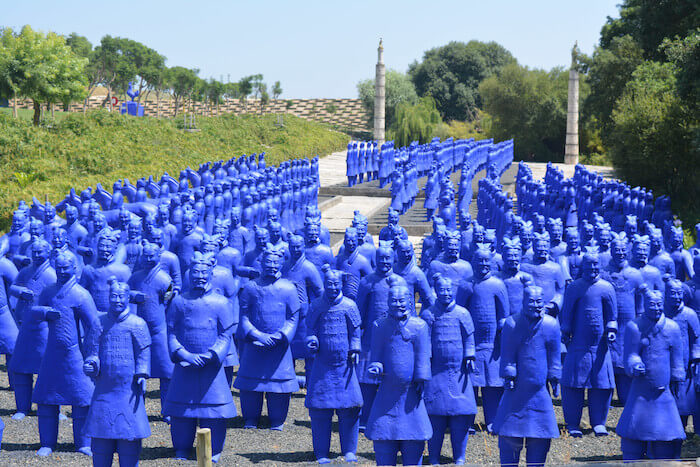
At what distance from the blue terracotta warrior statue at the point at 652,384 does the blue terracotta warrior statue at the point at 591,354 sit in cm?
128

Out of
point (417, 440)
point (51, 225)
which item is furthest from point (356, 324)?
point (51, 225)

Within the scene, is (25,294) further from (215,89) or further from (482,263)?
(215,89)

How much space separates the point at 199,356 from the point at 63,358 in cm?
130

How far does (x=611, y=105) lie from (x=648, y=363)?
33300mm

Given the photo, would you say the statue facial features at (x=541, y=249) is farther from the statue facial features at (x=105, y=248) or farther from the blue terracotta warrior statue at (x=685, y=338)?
the statue facial features at (x=105, y=248)

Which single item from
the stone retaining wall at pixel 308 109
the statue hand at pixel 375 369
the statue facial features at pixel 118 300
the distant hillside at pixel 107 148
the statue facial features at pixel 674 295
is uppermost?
the stone retaining wall at pixel 308 109

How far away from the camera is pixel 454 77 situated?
202ft

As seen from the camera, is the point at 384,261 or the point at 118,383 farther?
the point at 384,261

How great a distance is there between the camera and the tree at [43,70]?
3431 centimetres

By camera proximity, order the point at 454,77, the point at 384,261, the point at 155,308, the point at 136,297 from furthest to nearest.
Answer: the point at 454,77
the point at 155,308
the point at 384,261
the point at 136,297

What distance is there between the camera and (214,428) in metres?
7.36

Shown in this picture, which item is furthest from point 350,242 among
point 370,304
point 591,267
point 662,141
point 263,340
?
point 662,141

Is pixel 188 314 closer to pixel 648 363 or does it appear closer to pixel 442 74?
pixel 648 363

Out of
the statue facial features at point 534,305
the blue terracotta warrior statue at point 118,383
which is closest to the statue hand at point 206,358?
the blue terracotta warrior statue at point 118,383
